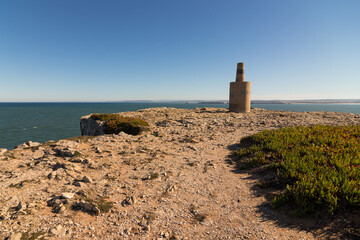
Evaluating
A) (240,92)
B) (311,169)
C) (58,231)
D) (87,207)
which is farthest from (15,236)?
(240,92)

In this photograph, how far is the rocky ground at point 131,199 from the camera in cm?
370

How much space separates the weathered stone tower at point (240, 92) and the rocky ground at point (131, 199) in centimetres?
1869

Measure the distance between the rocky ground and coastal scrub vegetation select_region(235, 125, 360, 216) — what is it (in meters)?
0.72

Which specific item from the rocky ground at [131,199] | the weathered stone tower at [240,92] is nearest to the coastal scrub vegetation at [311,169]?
the rocky ground at [131,199]

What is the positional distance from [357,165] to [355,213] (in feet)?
9.81

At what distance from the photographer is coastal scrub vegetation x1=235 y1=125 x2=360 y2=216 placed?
4.31m

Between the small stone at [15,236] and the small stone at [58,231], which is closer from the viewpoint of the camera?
the small stone at [15,236]

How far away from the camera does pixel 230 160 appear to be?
8461 millimetres

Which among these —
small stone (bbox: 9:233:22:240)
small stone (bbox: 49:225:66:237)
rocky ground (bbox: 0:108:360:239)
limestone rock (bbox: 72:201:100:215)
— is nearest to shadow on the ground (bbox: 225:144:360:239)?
rocky ground (bbox: 0:108:360:239)

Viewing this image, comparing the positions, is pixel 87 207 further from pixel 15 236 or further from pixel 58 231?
pixel 15 236

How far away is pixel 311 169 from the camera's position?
5828 mm

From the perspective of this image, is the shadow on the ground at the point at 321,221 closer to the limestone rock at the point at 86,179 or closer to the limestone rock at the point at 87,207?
the limestone rock at the point at 87,207

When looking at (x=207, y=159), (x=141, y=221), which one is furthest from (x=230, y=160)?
(x=141, y=221)

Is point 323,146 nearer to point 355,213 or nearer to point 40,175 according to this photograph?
point 355,213
